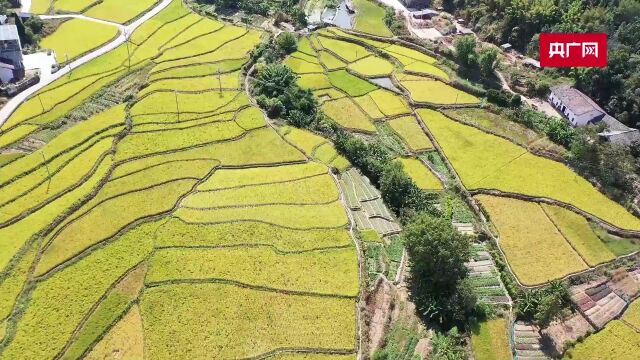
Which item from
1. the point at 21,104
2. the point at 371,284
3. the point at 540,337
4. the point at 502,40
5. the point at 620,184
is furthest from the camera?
the point at 502,40

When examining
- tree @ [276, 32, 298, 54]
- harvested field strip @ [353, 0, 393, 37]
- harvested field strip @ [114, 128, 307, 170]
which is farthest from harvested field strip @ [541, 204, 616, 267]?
harvested field strip @ [353, 0, 393, 37]

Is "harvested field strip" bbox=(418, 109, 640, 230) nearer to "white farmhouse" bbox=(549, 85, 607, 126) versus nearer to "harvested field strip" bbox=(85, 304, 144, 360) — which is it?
"white farmhouse" bbox=(549, 85, 607, 126)

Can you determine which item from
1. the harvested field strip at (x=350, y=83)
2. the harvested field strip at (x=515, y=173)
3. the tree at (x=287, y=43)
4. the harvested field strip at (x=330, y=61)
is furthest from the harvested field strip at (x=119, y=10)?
the harvested field strip at (x=515, y=173)

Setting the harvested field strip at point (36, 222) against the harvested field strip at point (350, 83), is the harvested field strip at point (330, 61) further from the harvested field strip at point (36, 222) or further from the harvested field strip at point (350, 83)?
the harvested field strip at point (36, 222)

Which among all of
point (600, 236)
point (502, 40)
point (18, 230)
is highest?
point (502, 40)

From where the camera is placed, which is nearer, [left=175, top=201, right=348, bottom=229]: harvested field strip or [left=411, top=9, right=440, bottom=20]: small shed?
[left=175, top=201, right=348, bottom=229]: harvested field strip

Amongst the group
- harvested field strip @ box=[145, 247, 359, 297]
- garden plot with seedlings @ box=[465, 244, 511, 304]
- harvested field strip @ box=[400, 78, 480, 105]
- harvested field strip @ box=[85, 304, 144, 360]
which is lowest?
harvested field strip @ box=[85, 304, 144, 360]

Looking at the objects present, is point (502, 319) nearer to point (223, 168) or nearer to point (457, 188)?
point (457, 188)

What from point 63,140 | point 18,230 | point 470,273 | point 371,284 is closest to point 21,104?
point 63,140
